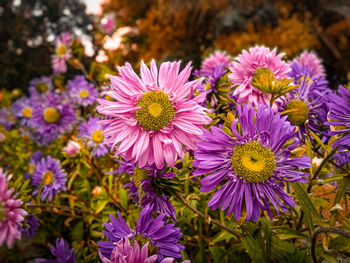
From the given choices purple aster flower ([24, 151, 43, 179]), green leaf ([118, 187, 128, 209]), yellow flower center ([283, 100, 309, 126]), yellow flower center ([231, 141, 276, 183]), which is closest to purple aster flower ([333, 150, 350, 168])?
yellow flower center ([283, 100, 309, 126])

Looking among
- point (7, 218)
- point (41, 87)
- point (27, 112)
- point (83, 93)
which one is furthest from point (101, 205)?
point (41, 87)

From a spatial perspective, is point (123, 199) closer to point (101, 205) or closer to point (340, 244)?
point (101, 205)

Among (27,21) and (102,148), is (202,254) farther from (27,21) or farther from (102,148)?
(27,21)

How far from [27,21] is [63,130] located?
1.59 meters

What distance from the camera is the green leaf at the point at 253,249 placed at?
483 millimetres

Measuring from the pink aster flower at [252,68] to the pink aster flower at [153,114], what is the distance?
0.17 meters

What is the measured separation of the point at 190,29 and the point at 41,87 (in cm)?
260

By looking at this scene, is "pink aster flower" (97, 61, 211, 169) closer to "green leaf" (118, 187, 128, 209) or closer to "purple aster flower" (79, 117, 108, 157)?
"green leaf" (118, 187, 128, 209)

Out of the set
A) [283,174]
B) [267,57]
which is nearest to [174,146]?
[283,174]

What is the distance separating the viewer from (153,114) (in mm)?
458

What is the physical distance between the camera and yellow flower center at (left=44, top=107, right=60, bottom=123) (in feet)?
4.05

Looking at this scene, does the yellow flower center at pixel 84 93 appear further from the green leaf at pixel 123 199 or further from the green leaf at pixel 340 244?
the green leaf at pixel 340 244

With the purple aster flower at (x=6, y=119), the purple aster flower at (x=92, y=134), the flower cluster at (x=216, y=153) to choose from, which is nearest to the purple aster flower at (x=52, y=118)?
the purple aster flower at (x=92, y=134)

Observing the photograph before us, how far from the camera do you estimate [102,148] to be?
100 centimetres
